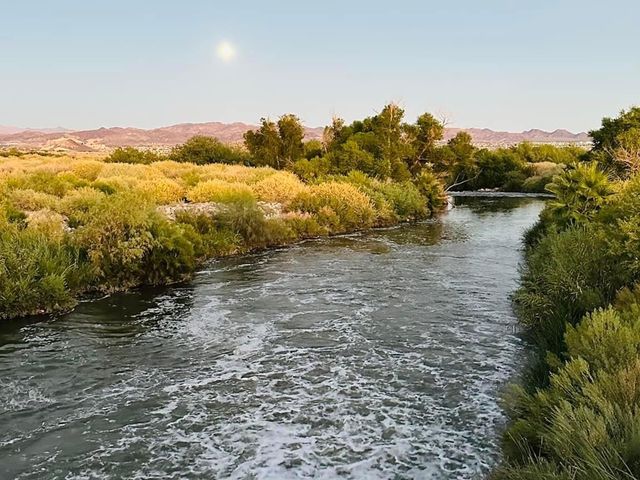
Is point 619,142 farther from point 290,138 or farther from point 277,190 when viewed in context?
point 290,138

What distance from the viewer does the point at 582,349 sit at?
19.0 feet

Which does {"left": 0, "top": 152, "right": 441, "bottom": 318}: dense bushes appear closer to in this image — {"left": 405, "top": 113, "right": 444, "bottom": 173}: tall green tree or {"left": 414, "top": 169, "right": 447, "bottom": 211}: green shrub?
{"left": 414, "top": 169, "right": 447, "bottom": 211}: green shrub

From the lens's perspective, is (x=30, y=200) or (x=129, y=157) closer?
(x=30, y=200)

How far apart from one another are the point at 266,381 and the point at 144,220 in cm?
815

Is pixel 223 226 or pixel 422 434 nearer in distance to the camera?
pixel 422 434

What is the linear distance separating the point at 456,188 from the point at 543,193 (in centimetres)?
1274

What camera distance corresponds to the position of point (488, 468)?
21.0ft

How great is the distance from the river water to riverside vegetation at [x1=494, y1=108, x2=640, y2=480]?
3.41 feet

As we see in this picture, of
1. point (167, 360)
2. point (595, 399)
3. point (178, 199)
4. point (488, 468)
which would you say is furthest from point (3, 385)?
point (178, 199)

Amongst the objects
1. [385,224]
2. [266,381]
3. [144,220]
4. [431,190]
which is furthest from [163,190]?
[431,190]

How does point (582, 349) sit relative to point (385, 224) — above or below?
above

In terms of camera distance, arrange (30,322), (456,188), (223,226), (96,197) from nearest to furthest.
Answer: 1. (30,322)
2. (96,197)
3. (223,226)
4. (456,188)

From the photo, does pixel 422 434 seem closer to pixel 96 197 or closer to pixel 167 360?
pixel 167 360

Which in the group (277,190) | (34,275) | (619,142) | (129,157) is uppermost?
(619,142)
